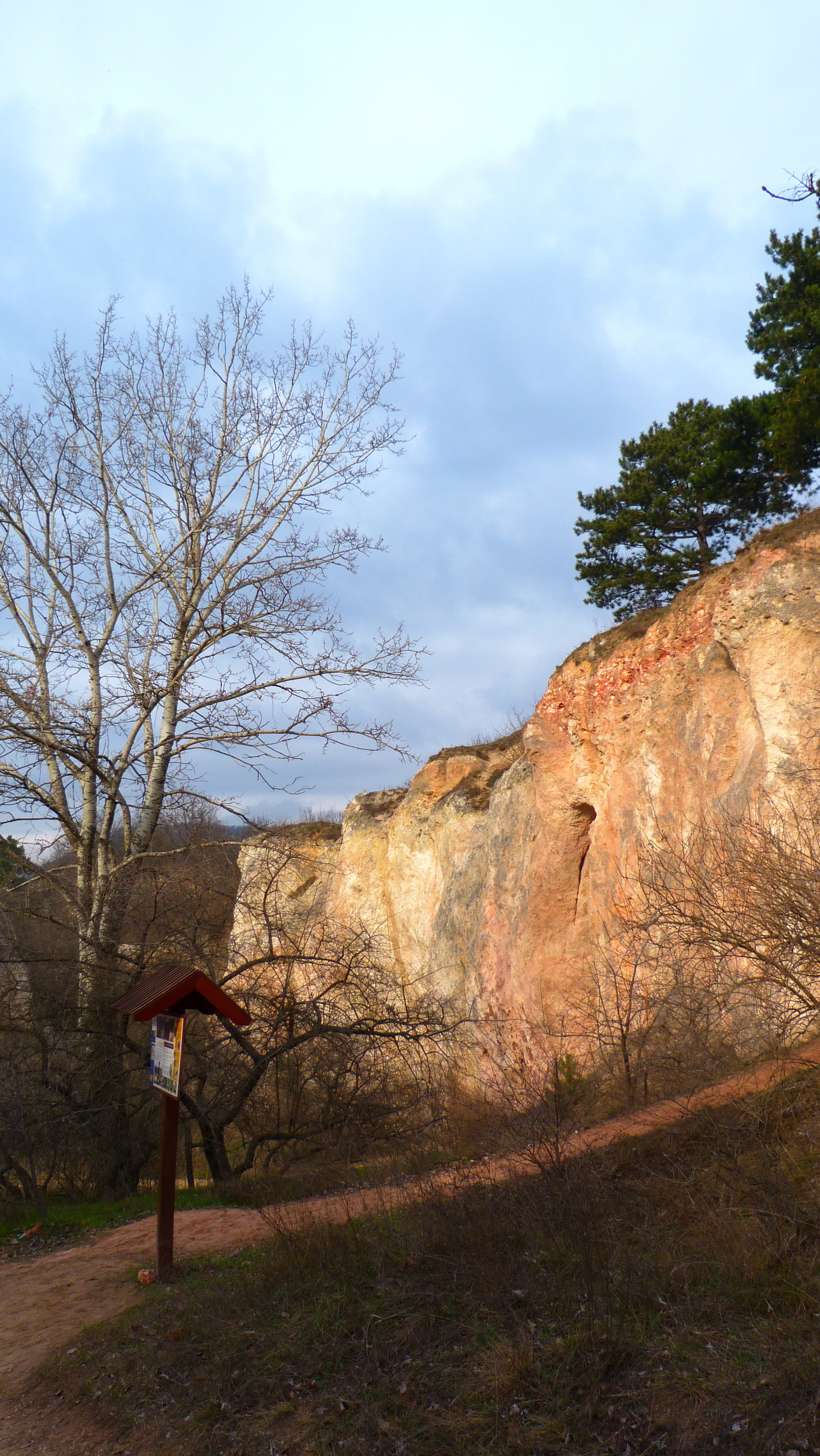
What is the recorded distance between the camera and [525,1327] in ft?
15.0

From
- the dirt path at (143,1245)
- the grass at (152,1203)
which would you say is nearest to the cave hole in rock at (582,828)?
the grass at (152,1203)

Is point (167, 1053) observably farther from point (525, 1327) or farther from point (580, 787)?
point (580, 787)

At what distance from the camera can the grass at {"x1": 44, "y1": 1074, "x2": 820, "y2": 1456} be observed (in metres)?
3.88

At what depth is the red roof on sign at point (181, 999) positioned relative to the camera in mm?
6570

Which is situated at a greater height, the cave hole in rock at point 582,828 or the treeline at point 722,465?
the treeline at point 722,465

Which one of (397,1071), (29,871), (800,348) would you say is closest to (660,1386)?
(397,1071)

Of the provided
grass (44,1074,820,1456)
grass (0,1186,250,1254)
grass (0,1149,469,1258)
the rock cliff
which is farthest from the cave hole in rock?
grass (44,1074,820,1456)

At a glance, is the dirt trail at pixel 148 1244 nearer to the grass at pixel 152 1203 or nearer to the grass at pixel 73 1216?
the grass at pixel 152 1203

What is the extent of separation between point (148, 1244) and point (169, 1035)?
2.57m

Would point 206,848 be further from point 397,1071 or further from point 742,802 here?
point 742,802

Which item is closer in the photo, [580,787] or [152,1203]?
[152,1203]

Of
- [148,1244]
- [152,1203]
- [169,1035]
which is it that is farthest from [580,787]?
[169,1035]

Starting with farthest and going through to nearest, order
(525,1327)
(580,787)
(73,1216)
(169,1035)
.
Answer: (580,787) < (73,1216) < (169,1035) < (525,1327)

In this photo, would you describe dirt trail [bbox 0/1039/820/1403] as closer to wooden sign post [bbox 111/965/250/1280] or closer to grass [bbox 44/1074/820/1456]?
grass [bbox 44/1074/820/1456]
